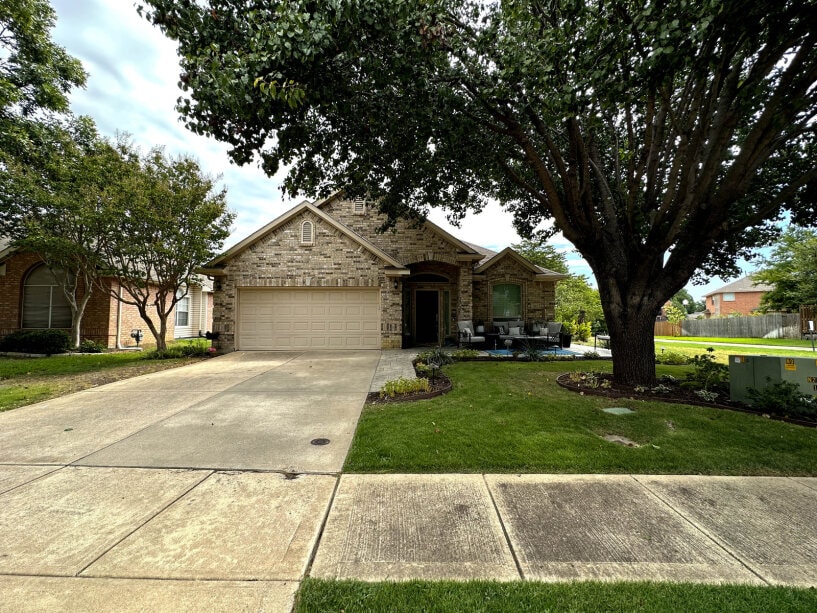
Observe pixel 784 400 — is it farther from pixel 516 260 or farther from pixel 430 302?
pixel 430 302

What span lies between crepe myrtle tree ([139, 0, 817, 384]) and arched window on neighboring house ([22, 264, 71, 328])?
43.8ft

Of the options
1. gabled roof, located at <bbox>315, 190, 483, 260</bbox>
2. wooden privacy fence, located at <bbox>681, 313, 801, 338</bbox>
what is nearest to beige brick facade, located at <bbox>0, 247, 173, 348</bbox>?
gabled roof, located at <bbox>315, 190, 483, 260</bbox>

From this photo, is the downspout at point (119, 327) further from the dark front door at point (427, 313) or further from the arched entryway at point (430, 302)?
the dark front door at point (427, 313)

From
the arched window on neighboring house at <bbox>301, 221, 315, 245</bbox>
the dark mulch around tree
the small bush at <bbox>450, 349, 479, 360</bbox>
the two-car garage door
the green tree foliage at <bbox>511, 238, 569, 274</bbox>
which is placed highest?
the green tree foliage at <bbox>511, 238, 569, 274</bbox>

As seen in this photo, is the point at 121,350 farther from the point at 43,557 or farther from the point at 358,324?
the point at 43,557

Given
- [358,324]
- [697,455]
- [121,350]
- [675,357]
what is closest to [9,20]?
[121,350]

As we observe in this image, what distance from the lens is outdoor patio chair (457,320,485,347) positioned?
13477 millimetres

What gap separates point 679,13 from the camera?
4090 mm

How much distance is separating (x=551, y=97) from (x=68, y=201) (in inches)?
571

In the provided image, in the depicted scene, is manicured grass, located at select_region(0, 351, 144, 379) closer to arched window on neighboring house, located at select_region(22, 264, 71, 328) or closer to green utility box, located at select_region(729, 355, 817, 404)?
arched window on neighboring house, located at select_region(22, 264, 71, 328)

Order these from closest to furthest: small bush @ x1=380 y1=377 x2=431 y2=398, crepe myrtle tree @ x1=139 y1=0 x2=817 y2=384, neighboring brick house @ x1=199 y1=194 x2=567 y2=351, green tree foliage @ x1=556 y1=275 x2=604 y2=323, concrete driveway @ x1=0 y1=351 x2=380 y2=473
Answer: concrete driveway @ x1=0 y1=351 x2=380 y2=473 < crepe myrtle tree @ x1=139 y1=0 x2=817 y2=384 < small bush @ x1=380 y1=377 x2=431 y2=398 < neighboring brick house @ x1=199 y1=194 x2=567 y2=351 < green tree foliage @ x1=556 y1=275 x2=604 y2=323

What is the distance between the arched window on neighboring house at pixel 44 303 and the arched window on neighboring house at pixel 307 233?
418 inches

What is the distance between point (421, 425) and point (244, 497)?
2.43 m

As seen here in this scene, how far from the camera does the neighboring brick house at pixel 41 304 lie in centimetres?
1476
